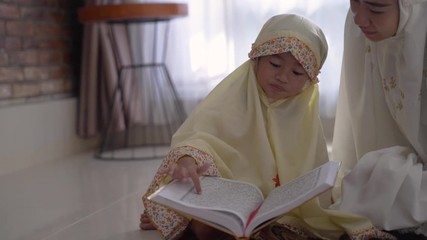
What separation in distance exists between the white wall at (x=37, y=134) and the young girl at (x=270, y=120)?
1128 millimetres

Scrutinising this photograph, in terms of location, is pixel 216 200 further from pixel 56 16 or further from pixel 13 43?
pixel 56 16

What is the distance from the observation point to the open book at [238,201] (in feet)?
3.22

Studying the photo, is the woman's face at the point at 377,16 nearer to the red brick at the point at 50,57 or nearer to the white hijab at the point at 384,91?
the white hijab at the point at 384,91

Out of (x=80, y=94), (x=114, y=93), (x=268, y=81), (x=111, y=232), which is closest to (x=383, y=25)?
(x=268, y=81)

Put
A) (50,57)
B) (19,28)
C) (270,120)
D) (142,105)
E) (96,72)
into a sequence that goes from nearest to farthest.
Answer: (270,120) → (19,28) → (50,57) → (96,72) → (142,105)

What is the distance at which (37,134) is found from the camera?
8.37 ft

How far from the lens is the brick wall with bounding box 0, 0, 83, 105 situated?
242cm

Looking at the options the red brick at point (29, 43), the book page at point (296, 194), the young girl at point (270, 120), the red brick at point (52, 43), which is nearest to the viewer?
the book page at point (296, 194)

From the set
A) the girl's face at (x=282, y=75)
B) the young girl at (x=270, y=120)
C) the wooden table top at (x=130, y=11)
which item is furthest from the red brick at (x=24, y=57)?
the girl's face at (x=282, y=75)

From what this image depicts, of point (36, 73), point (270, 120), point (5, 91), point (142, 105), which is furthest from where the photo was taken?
point (142, 105)

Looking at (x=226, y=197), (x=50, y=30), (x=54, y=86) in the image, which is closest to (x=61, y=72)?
(x=54, y=86)

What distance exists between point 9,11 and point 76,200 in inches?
39.7

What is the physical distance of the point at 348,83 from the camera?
1.53 meters

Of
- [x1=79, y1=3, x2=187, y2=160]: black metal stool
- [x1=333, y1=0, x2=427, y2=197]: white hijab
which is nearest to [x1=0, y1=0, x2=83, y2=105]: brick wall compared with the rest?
[x1=79, y1=3, x2=187, y2=160]: black metal stool
